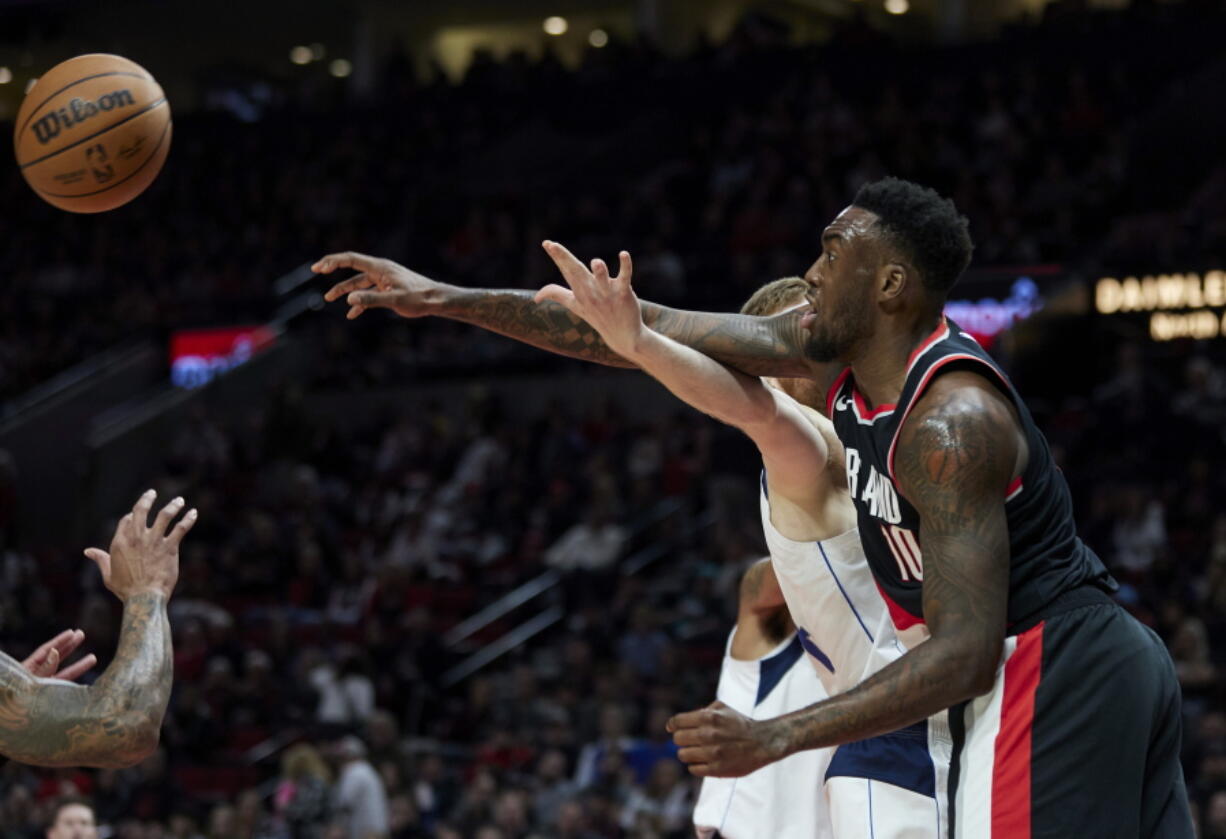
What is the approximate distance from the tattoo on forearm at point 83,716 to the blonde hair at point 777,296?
77.1 inches

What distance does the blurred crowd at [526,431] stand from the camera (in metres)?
11.2

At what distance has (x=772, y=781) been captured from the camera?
4.70m

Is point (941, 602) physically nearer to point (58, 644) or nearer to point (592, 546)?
point (58, 644)

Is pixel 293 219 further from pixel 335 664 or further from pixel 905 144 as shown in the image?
pixel 335 664

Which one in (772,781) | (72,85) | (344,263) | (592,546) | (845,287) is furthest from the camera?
(592,546)

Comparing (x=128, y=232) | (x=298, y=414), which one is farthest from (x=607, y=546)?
(x=128, y=232)

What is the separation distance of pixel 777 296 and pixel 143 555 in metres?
1.91

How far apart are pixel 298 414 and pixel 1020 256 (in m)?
8.18

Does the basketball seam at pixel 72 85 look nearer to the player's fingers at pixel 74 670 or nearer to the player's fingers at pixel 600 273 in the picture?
the player's fingers at pixel 74 670

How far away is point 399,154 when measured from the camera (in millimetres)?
22562

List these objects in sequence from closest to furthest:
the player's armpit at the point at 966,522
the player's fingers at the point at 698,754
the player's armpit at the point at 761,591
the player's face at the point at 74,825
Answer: the player's fingers at the point at 698,754 → the player's armpit at the point at 966,522 → the player's armpit at the point at 761,591 → the player's face at the point at 74,825

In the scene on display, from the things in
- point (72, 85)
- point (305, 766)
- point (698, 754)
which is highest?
point (72, 85)

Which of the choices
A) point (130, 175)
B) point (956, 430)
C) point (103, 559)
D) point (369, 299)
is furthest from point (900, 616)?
point (130, 175)

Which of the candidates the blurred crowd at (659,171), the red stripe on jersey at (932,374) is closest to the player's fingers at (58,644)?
the red stripe on jersey at (932,374)
